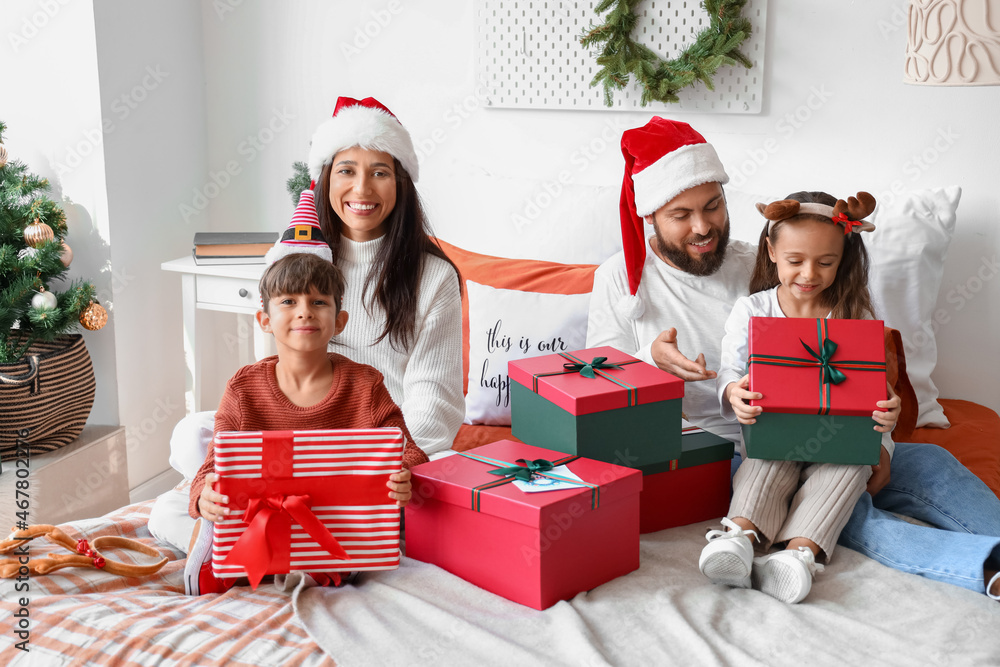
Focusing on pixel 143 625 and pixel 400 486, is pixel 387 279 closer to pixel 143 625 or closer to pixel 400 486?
pixel 400 486

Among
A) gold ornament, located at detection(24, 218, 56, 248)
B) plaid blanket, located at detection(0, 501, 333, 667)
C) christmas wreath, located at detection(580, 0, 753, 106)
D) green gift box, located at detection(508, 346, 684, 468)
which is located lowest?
plaid blanket, located at detection(0, 501, 333, 667)

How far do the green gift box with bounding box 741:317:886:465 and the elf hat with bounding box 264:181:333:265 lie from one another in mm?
777

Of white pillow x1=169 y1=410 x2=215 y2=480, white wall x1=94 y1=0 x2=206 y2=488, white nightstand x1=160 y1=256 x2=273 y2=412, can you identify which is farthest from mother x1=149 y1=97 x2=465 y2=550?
white wall x1=94 y1=0 x2=206 y2=488

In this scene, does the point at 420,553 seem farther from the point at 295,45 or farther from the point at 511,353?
the point at 295,45

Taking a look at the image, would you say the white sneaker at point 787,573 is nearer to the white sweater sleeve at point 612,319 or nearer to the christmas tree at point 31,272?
the white sweater sleeve at point 612,319

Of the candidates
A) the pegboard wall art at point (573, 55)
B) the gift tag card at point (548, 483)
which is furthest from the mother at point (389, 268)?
the pegboard wall art at point (573, 55)

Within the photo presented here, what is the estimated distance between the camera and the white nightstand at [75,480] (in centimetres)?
217

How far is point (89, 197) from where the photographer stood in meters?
2.41

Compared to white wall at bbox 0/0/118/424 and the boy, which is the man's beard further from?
white wall at bbox 0/0/118/424

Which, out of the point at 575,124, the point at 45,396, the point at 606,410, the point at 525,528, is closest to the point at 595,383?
the point at 606,410

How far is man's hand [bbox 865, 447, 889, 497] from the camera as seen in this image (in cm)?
161

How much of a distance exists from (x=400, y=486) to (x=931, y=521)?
98 centimetres

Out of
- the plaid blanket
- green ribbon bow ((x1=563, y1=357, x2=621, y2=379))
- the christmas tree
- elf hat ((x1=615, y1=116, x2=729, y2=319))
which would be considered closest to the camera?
the plaid blanket

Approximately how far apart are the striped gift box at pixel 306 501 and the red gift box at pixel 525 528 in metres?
0.10
